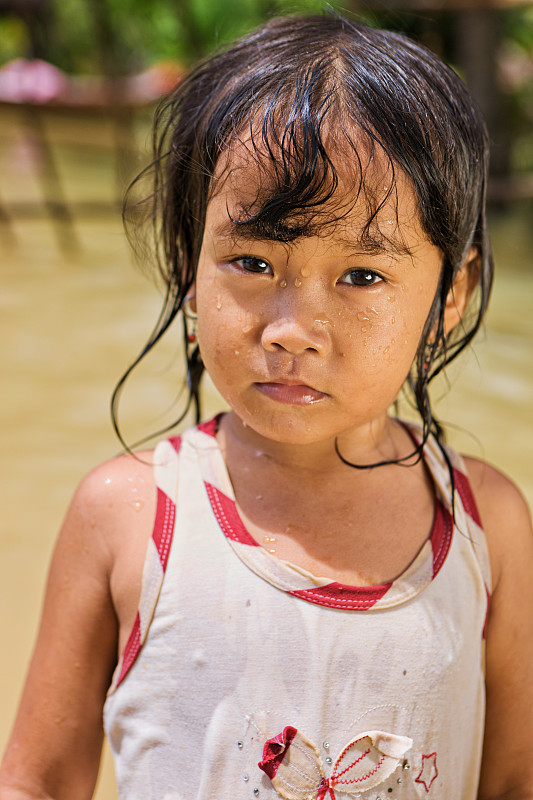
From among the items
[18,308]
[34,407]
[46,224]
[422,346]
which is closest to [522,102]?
[46,224]

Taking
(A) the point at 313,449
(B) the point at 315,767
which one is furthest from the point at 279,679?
(A) the point at 313,449

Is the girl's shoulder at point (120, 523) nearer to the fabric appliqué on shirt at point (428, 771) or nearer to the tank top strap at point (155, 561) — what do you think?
the tank top strap at point (155, 561)

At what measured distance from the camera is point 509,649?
4.45 feet

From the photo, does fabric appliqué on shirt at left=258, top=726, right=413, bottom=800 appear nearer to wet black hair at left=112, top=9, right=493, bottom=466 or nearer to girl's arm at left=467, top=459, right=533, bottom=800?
girl's arm at left=467, top=459, right=533, bottom=800

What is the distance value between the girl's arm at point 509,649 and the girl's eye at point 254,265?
53 cm

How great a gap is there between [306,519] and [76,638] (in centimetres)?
39

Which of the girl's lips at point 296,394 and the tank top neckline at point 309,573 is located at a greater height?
the girl's lips at point 296,394

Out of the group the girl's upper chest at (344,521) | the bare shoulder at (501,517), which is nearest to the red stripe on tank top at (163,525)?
the girl's upper chest at (344,521)

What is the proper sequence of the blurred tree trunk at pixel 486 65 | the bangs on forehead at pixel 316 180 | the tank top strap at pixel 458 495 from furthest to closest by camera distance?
the blurred tree trunk at pixel 486 65 < the tank top strap at pixel 458 495 < the bangs on forehead at pixel 316 180

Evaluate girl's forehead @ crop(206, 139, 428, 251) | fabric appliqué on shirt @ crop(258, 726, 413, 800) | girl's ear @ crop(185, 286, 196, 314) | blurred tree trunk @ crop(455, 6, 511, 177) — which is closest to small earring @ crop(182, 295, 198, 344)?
girl's ear @ crop(185, 286, 196, 314)

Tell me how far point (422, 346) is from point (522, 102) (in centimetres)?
711

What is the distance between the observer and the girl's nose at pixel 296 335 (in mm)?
1106

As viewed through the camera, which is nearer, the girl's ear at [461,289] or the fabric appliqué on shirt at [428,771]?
the fabric appliqué on shirt at [428,771]

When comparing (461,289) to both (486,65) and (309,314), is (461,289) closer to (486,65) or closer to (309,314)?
(309,314)
